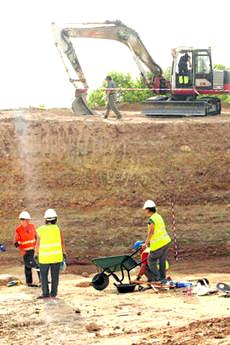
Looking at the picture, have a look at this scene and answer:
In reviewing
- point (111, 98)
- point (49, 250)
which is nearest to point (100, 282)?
point (49, 250)

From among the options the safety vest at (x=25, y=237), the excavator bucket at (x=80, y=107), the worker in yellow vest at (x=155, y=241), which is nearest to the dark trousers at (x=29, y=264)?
the safety vest at (x=25, y=237)

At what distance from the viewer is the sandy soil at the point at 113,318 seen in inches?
417

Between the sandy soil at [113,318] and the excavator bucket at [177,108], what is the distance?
15200mm

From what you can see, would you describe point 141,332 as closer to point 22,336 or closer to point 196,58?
point 22,336

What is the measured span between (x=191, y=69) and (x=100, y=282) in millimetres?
16642

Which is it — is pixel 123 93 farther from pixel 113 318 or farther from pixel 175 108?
pixel 113 318

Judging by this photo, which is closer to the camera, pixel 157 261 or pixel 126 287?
pixel 126 287

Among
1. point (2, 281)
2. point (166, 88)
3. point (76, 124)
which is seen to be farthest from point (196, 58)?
point (2, 281)

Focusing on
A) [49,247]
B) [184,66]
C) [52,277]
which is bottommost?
[52,277]

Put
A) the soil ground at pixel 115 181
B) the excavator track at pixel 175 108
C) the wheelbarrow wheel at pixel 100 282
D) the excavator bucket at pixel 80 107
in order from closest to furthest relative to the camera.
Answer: the wheelbarrow wheel at pixel 100 282
the soil ground at pixel 115 181
the excavator track at pixel 175 108
the excavator bucket at pixel 80 107

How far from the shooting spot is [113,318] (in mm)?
12000

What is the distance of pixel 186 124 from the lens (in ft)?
88.8

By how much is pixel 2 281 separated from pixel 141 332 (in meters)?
6.19

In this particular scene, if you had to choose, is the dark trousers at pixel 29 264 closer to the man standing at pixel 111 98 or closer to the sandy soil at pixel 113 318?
the sandy soil at pixel 113 318
